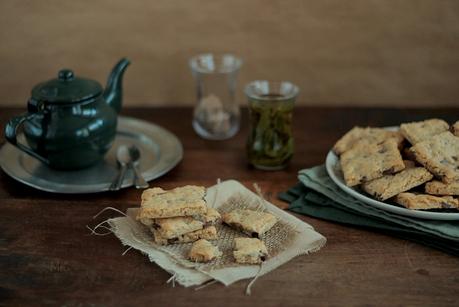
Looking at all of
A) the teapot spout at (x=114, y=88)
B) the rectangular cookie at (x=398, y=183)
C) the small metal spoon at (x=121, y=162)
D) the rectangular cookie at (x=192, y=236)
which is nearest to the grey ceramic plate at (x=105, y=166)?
the small metal spoon at (x=121, y=162)

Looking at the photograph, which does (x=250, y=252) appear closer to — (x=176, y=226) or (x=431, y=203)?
(x=176, y=226)

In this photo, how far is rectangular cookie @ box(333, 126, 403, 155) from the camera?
1248 mm

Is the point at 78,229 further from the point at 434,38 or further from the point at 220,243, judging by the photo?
the point at 434,38

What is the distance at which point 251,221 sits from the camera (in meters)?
1.07

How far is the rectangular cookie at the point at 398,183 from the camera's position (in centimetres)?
109

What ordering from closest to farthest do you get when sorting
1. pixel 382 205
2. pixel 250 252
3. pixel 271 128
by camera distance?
1. pixel 250 252
2. pixel 382 205
3. pixel 271 128

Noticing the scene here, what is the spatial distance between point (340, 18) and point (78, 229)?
0.96 metres

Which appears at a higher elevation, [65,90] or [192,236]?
[65,90]

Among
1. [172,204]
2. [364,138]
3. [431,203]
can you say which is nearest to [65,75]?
[172,204]

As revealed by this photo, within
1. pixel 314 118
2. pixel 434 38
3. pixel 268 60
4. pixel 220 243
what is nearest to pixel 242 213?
pixel 220 243

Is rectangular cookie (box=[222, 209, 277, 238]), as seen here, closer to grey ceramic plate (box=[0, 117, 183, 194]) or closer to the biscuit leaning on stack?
the biscuit leaning on stack

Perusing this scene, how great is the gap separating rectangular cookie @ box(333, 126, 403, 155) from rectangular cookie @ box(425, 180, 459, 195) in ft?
0.51

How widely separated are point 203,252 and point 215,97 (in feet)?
2.06

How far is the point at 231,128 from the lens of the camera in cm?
154
